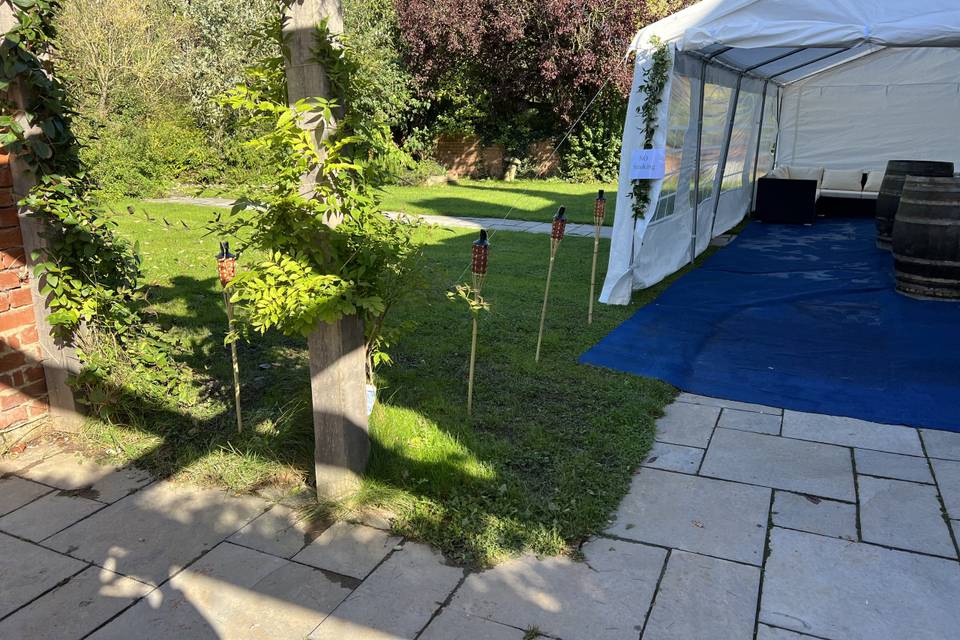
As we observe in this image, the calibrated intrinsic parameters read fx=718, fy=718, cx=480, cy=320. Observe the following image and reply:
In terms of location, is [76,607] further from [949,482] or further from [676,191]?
[676,191]

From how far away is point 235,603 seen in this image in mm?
2596

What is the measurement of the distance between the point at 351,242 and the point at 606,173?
16.0 metres

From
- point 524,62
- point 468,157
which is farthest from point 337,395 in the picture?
point 468,157

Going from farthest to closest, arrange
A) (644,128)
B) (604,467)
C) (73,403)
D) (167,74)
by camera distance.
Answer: (167,74) < (644,128) < (73,403) < (604,467)

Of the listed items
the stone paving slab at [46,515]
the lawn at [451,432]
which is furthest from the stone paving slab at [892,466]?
the stone paving slab at [46,515]

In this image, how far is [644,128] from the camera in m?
6.42

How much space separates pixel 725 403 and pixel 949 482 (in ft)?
4.24

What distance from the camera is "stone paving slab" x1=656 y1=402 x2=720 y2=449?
3.96 metres

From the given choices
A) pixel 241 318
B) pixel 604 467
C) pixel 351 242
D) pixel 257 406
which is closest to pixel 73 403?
pixel 257 406

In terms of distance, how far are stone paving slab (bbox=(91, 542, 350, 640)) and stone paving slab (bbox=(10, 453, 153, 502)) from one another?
801mm

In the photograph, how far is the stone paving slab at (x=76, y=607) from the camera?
8.02 ft

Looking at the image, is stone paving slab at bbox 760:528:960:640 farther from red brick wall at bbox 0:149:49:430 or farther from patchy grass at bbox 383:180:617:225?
patchy grass at bbox 383:180:617:225

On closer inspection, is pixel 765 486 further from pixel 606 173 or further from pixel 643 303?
pixel 606 173

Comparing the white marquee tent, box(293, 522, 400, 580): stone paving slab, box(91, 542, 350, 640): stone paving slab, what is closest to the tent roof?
the white marquee tent
